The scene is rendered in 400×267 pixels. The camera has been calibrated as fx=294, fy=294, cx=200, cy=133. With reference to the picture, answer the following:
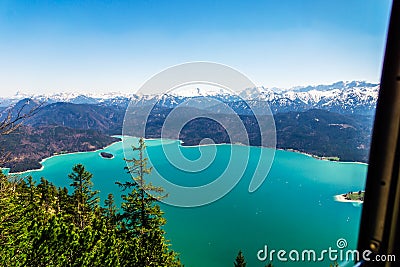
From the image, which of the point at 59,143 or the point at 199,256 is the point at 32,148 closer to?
the point at 59,143

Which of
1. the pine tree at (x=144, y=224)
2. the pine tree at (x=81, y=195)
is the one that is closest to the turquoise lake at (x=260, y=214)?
the pine tree at (x=144, y=224)

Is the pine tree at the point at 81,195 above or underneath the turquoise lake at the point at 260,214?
above

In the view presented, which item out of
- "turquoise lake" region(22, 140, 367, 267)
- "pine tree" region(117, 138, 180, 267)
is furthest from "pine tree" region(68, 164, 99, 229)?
"turquoise lake" region(22, 140, 367, 267)

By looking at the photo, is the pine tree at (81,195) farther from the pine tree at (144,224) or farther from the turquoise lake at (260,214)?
the turquoise lake at (260,214)

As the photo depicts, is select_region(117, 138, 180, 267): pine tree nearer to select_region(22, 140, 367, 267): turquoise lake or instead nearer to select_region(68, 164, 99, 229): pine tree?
select_region(68, 164, 99, 229): pine tree

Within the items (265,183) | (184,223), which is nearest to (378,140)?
(184,223)

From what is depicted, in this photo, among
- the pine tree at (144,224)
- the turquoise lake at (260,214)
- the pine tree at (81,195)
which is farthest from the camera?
the turquoise lake at (260,214)

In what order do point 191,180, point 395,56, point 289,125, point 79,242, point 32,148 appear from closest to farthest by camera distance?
point 395,56 → point 79,242 → point 191,180 → point 32,148 → point 289,125

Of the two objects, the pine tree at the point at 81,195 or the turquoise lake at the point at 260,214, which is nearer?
the pine tree at the point at 81,195
